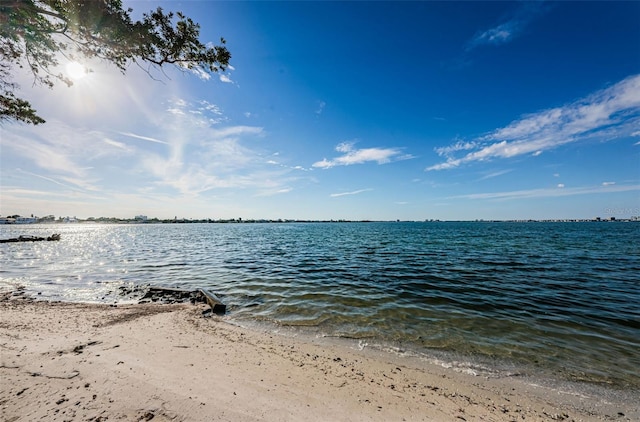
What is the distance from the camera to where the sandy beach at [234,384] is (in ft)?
14.6

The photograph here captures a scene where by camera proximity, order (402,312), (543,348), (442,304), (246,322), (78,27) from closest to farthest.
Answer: (78,27) < (543,348) < (246,322) < (402,312) < (442,304)

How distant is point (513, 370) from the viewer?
275 inches

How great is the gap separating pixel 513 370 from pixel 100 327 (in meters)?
13.0

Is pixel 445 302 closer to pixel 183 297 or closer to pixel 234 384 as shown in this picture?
pixel 234 384

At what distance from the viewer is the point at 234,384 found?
5324mm

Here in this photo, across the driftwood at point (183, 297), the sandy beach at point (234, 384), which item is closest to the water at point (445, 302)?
the driftwood at point (183, 297)

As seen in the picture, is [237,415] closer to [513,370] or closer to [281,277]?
[513,370]

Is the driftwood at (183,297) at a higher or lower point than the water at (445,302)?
higher

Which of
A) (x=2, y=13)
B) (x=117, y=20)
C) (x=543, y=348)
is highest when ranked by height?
(x=117, y=20)

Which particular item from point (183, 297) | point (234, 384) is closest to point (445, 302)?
point (234, 384)

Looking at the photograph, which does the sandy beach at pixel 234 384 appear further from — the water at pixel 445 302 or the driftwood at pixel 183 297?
the driftwood at pixel 183 297

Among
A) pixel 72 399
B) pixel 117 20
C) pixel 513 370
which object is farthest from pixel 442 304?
pixel 117 20

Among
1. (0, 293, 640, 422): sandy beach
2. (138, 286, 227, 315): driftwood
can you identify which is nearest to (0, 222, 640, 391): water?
(138, 286, 227, 315): driftwood

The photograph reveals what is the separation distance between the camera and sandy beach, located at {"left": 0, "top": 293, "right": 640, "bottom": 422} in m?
4.44
